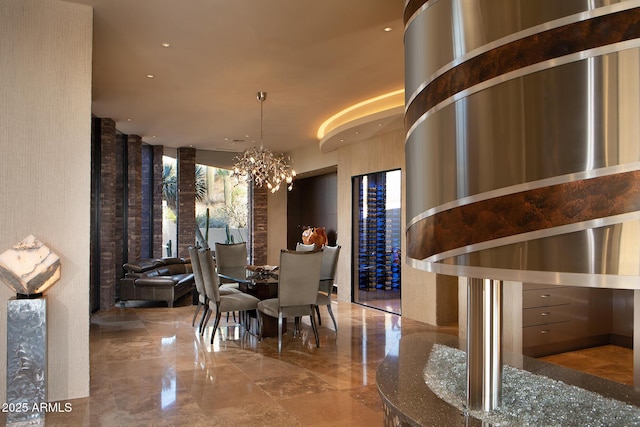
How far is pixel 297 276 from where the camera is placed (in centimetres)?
524

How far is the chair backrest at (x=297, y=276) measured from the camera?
5.18 meters

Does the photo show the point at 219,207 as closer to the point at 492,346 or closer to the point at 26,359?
the point at 26,359

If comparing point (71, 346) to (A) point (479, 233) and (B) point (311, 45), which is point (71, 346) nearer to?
(B) point (311, 45)

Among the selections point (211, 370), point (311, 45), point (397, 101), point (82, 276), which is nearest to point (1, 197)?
point (82, 276)

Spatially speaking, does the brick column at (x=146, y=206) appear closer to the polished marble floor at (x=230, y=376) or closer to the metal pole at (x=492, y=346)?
the polished marble floor at (x=230, y=376)

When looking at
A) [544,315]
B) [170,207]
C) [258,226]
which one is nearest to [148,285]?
[170,207]

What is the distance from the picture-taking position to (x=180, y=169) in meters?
10.8

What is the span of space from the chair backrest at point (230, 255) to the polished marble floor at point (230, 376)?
131cm

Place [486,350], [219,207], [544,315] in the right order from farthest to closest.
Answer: [219,207]
[544,315]
[486,350]

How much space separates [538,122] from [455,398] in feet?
2.81

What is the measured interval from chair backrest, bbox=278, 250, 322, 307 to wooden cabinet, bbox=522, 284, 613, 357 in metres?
2.19

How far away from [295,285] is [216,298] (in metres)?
0.99

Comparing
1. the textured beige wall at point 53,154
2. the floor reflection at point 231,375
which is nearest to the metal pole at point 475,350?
the floor reflection at point 231,375

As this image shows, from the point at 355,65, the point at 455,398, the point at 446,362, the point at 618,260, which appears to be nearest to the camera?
the point at 618,260
